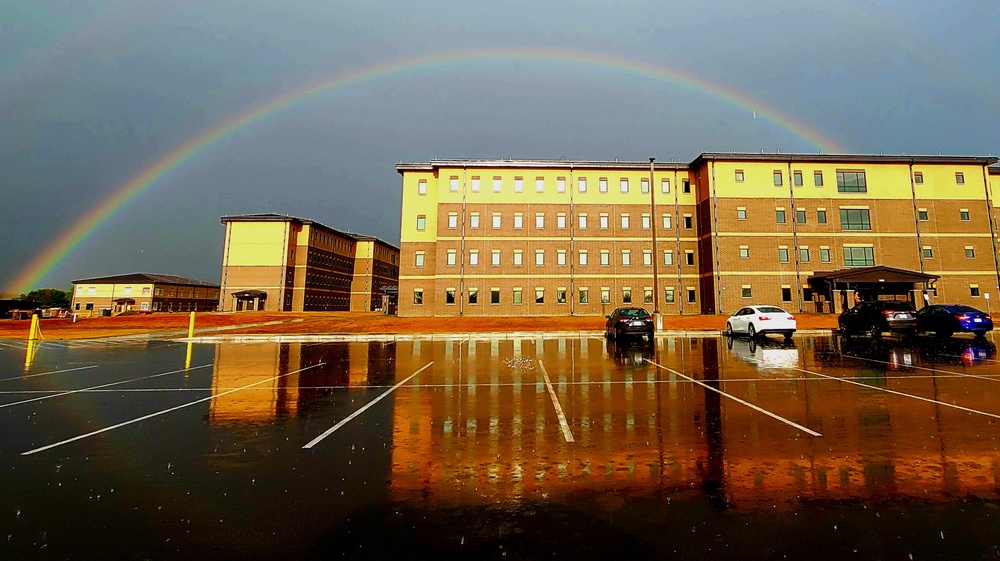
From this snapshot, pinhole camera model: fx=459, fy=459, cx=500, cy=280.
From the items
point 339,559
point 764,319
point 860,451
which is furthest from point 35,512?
point 764,319

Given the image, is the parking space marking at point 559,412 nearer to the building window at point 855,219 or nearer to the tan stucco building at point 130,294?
the building window at point 855,219

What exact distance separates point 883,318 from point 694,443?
20228 millimetres

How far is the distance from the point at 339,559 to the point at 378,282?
87.2 meters

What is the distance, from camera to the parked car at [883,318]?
1958 cm

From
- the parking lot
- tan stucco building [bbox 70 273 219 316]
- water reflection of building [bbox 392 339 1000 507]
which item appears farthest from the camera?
tan stucco building [bbox 70 273 219 316]

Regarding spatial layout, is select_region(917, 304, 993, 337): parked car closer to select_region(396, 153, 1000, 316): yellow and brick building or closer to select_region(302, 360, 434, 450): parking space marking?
select_region(396, 153, 1000, 316): yellow and brick building

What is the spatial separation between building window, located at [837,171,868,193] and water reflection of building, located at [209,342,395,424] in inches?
1820

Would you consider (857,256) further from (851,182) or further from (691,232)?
(691,232)

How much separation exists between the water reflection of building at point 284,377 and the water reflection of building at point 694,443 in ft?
6.69

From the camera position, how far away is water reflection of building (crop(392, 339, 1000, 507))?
4.29 metres

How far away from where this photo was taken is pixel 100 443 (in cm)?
600

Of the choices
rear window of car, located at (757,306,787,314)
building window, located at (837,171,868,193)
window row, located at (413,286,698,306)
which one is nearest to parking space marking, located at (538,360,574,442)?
rear window of car, located at (757,306,787,314)

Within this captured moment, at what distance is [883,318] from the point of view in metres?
20.0

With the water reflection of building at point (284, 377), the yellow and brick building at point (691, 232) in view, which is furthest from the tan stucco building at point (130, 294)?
the water reflection of building at point (284, 377)
